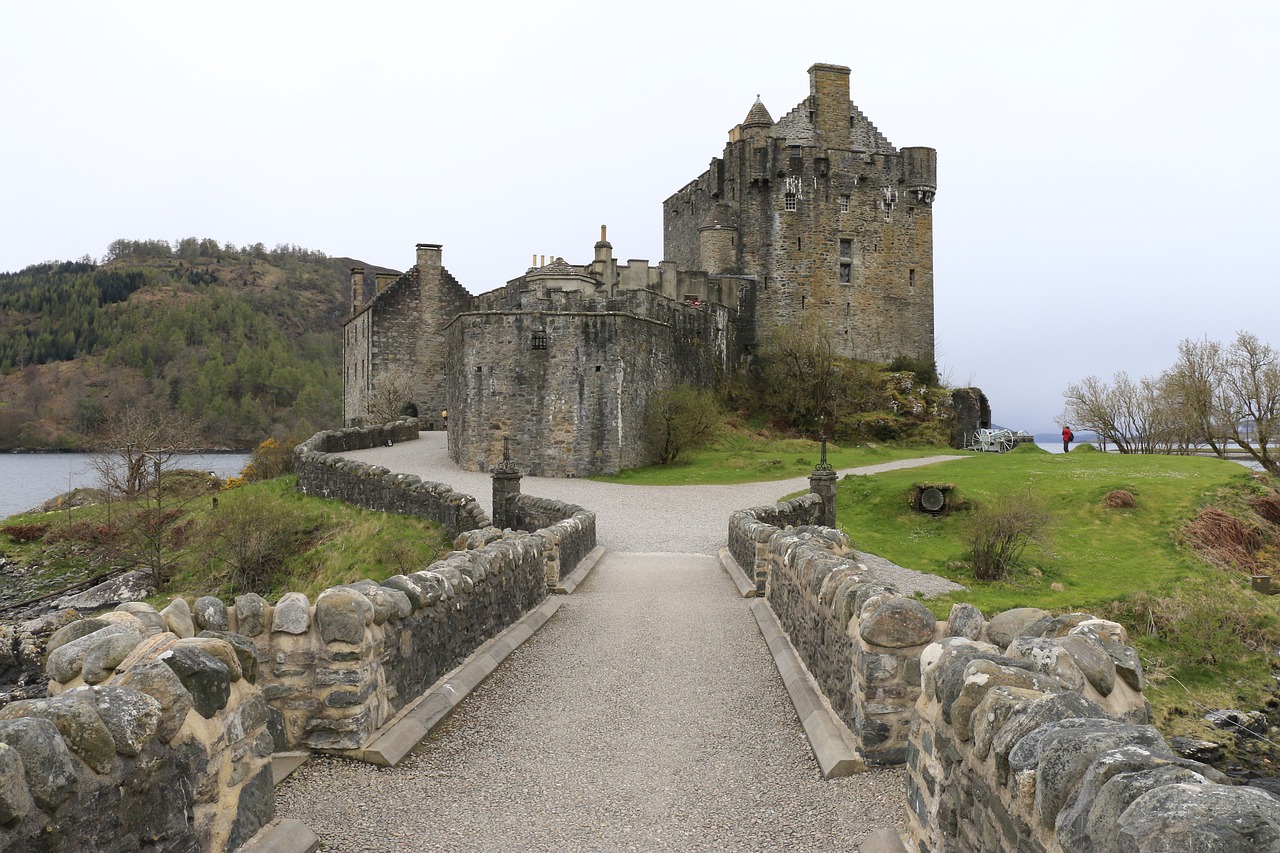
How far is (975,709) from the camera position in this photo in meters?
3.74

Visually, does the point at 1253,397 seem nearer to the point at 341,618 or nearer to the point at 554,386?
the point at 554,386

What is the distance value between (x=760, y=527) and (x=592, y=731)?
709cm

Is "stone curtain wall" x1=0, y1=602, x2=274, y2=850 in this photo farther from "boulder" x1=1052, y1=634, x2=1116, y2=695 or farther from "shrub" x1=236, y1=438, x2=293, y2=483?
"shrub" x1=236, y1=438, x2=293, y2=483

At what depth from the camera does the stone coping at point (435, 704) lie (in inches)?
229

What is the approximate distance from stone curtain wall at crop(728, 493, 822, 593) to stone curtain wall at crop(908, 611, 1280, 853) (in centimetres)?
755

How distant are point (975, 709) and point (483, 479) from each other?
2726 centimetres

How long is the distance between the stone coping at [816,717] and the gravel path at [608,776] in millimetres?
90

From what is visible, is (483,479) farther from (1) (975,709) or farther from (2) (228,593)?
(1) (975,709)

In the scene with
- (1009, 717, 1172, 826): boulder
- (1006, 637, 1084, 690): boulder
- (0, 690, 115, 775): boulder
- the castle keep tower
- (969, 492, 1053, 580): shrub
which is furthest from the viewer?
the castle keep tower

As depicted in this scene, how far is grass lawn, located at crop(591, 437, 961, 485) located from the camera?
30.7m

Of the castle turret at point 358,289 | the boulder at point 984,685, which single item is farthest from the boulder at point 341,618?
the castle turret at point 358,289

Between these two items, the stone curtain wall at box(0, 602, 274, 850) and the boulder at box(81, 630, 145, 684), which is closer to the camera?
the stone curtain wall at box(0, 602, 274, 850)

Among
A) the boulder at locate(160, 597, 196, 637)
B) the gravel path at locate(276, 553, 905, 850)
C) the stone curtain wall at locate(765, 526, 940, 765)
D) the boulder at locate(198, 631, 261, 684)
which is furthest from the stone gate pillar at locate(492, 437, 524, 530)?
the boulder at locate(198, 631, 261, 684)

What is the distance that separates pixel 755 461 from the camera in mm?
32938
